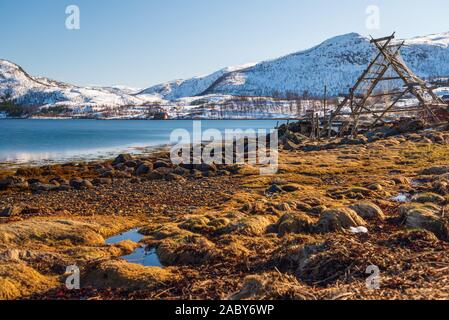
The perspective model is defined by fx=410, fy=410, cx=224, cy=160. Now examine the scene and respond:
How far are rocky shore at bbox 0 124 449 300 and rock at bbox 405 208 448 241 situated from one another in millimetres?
27

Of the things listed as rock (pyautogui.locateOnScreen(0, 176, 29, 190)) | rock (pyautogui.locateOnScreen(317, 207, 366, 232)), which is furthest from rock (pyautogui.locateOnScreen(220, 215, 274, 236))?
rock (pyautogui.locateOnScreen(0, 176, 29, 190))

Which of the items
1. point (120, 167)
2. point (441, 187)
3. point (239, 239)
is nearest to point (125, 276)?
point (239, 239)

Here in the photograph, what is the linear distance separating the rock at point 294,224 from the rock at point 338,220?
360mm

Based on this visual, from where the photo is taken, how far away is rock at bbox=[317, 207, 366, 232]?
10742 mm

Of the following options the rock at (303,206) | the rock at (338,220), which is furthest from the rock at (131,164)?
the rock at (338,220)

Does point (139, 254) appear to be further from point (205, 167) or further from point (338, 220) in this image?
point (205, 167)

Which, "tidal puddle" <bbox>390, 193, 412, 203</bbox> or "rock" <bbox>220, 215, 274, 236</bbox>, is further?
"tidal puddle" <bbox>390, 193, 412, 203</bbox>

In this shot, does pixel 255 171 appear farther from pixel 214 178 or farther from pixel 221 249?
pixel 221 249

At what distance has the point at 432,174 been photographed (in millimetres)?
20219

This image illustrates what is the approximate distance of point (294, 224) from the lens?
11344 mm

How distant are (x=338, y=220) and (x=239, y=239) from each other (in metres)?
2.67

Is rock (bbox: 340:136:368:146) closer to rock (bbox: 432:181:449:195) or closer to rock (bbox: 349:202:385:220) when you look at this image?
rock (bbox: 432:181:449:195)

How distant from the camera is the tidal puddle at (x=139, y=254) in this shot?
997cm

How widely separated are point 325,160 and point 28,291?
964 inches
